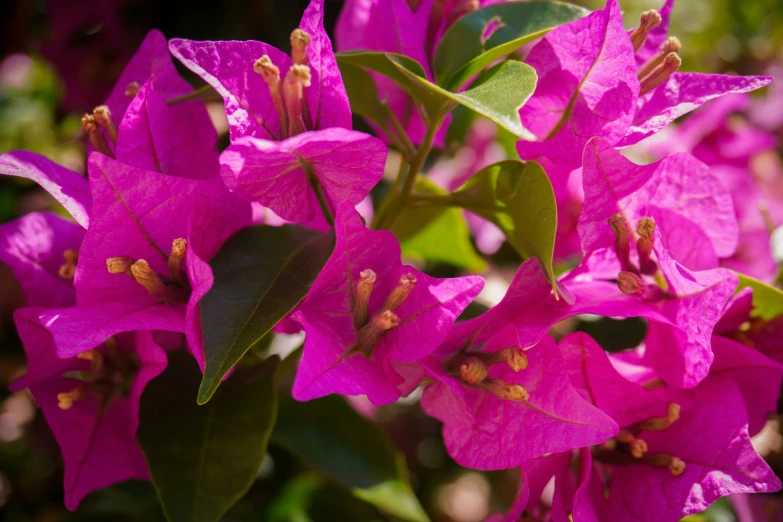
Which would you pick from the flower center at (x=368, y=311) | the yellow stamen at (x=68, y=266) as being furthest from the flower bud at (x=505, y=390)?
the yellow stamen at (x=68, y=266)

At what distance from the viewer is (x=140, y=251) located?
0.64 m

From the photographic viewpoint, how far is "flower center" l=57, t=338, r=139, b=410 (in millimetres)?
716

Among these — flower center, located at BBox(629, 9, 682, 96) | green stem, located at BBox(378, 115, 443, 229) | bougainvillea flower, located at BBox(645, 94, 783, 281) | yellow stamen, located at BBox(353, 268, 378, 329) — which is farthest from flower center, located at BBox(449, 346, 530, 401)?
bougainvillea flower, located at BBox(645, 94, 783, 281)

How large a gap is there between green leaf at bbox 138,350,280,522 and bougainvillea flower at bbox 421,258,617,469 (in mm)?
177

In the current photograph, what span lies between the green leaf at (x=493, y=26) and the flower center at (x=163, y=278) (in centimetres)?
32

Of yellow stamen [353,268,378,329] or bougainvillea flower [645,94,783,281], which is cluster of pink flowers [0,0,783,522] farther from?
bougainvillea flower [645,94,783,281]

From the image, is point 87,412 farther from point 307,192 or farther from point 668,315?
point 668,315

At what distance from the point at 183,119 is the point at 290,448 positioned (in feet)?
1.64

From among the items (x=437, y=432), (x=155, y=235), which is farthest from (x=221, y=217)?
(x=437, y=432)

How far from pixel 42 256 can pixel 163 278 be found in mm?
190

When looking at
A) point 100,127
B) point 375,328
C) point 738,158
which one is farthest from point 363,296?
point 738,158

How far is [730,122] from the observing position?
1.42 m

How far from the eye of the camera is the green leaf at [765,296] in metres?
0.72

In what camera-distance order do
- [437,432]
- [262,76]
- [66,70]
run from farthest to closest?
[437,432] < [66,70] < [262,76]
